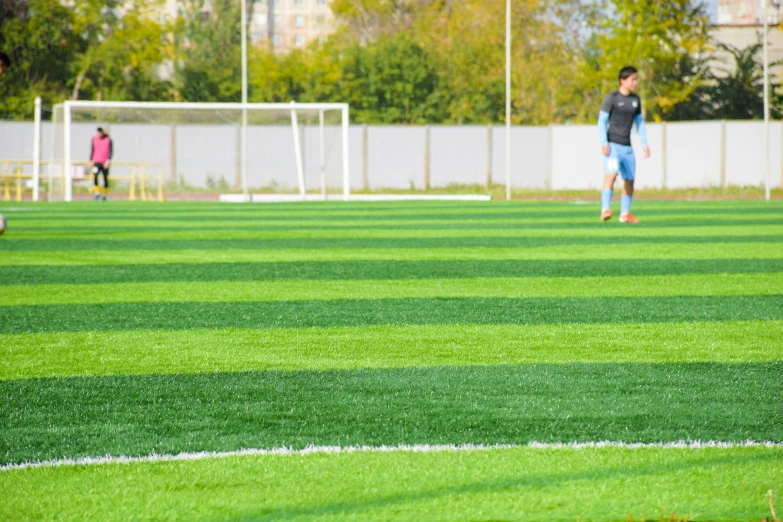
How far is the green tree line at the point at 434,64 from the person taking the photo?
112 ft

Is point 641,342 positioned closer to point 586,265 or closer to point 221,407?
point 221,407

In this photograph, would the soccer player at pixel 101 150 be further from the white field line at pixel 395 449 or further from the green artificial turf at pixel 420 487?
the green artificial turf at pixel 420 487

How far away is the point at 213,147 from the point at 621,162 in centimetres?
1978

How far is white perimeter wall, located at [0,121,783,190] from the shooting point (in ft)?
99.3

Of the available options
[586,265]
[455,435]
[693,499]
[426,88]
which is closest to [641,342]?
[455,435]

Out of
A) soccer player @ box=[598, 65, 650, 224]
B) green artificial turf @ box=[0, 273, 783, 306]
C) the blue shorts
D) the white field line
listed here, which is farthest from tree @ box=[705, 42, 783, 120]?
the white field line

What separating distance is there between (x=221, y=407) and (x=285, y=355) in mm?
1127

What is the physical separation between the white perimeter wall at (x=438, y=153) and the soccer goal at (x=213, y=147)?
41 mm

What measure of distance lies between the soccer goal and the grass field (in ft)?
55.4

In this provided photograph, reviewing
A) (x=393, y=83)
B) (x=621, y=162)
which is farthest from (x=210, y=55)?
(x=621, y=162)

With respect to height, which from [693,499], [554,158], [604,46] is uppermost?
[604,46]

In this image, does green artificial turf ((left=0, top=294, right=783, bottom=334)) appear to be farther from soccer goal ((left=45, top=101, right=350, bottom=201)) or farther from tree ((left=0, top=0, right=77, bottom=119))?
tree ((left=0, top=0, right=77, bottom=119))

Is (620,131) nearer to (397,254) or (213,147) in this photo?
(397,254)

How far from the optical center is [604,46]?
105 feet
